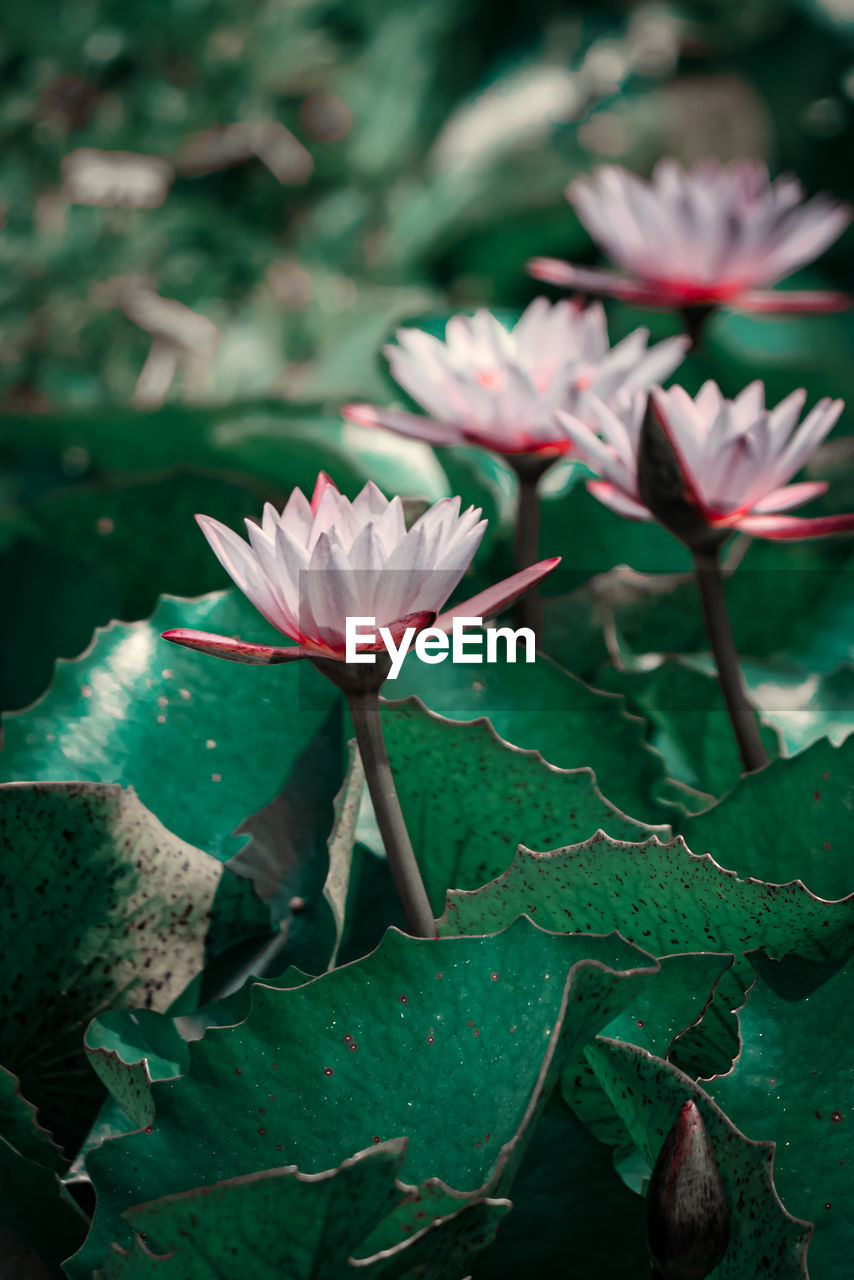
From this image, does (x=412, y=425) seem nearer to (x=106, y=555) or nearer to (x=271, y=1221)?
(x=106, y=555)

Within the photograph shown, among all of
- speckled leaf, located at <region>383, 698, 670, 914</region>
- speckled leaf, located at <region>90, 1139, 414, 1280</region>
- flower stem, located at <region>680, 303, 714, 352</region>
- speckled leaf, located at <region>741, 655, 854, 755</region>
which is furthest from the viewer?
flower stem, located at <region>680, 303, 714, 352</region>

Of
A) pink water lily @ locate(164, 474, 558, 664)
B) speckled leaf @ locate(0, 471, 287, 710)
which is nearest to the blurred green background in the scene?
speckled leaf @ locate(0, 471, 287, 710)

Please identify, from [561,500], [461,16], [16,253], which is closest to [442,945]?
[561,500]

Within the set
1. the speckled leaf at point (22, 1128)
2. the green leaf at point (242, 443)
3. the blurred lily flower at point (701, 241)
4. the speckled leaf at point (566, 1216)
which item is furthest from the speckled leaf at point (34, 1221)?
the blurred lily flower at point (701, 241)

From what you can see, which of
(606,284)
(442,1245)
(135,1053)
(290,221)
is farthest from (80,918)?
(290,221)

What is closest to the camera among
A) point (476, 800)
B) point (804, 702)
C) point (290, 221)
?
point (476, 800)

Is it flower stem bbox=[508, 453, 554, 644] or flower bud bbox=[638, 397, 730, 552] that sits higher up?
flower bud bbox=[638, 397, 730, 552]

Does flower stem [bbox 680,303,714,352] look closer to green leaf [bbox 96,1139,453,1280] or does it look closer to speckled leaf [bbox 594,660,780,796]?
speckled leaf [bbox 594,660,780,796]

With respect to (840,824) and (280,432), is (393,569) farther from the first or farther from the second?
(280,432)
